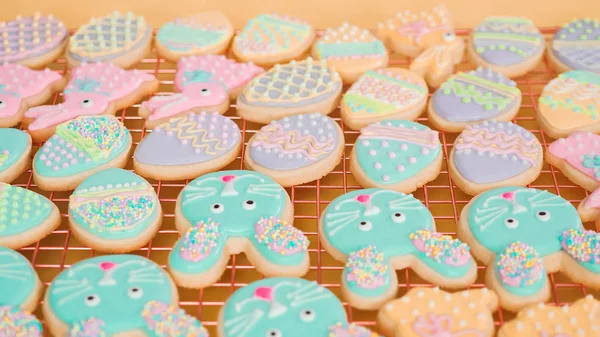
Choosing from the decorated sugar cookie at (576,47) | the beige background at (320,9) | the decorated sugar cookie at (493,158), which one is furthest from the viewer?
the beige background at (320,9)

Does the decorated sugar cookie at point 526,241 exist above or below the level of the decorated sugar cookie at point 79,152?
below

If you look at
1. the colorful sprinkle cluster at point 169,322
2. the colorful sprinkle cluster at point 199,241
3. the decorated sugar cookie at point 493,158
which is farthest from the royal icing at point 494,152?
the colorful sprinkle cluster at point 169,322

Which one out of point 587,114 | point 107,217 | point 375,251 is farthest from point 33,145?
point 587,114

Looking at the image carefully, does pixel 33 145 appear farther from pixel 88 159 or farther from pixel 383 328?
pixel 383 328

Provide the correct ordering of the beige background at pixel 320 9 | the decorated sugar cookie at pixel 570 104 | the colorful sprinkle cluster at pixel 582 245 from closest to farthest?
the colorful sprinkle cluster at pixel 582 245, the decorated sugar cookie at pixel 570 104, the beige background at pixel 320 9

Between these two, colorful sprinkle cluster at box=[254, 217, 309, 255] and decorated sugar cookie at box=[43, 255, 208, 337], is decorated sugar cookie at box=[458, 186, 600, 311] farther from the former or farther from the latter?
decorated sugar cookie at box=[43, 255, 208, 337]

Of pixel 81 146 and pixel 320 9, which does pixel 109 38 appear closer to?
pixel 81 146

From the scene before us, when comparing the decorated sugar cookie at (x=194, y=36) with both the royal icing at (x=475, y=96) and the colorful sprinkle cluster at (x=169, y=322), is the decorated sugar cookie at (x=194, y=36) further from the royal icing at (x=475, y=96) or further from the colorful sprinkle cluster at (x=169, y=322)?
the colorful sprinkle cluster at (x=169, y=322)
